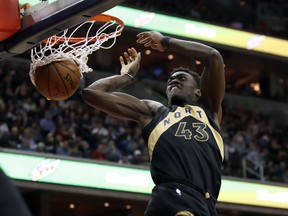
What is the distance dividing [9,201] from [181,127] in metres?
2.49

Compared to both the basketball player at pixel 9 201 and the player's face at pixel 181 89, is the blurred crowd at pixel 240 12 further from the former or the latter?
the basketball player at pixel 9 201

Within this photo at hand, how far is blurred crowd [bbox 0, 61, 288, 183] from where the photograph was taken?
13.6m

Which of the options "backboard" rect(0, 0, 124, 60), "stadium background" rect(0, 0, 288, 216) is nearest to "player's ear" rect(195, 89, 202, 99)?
"backboard" rect(0, 0, 124, 60)

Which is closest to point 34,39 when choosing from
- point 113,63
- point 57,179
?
point 57,179

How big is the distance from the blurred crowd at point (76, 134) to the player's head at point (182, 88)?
29.5 feet

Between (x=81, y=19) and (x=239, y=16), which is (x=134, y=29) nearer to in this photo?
(x=239, y=16)

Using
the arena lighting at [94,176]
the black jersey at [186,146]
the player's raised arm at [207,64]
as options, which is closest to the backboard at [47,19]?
the player's raised arm at [207,64]

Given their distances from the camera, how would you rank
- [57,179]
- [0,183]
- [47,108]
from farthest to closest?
1. [47,108]
2. [57,179]
3. [0,183]

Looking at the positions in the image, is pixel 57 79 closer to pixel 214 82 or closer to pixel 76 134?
pixel 214 82

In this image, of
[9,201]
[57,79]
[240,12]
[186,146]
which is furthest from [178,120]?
[240,12]

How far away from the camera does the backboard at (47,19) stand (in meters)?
4.35

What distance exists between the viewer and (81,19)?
14.6ft

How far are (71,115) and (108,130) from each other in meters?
0.86

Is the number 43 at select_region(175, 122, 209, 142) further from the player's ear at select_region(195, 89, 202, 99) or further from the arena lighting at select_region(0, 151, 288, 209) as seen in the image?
the arena lighting at select_region(0, 151, 288, 209)
